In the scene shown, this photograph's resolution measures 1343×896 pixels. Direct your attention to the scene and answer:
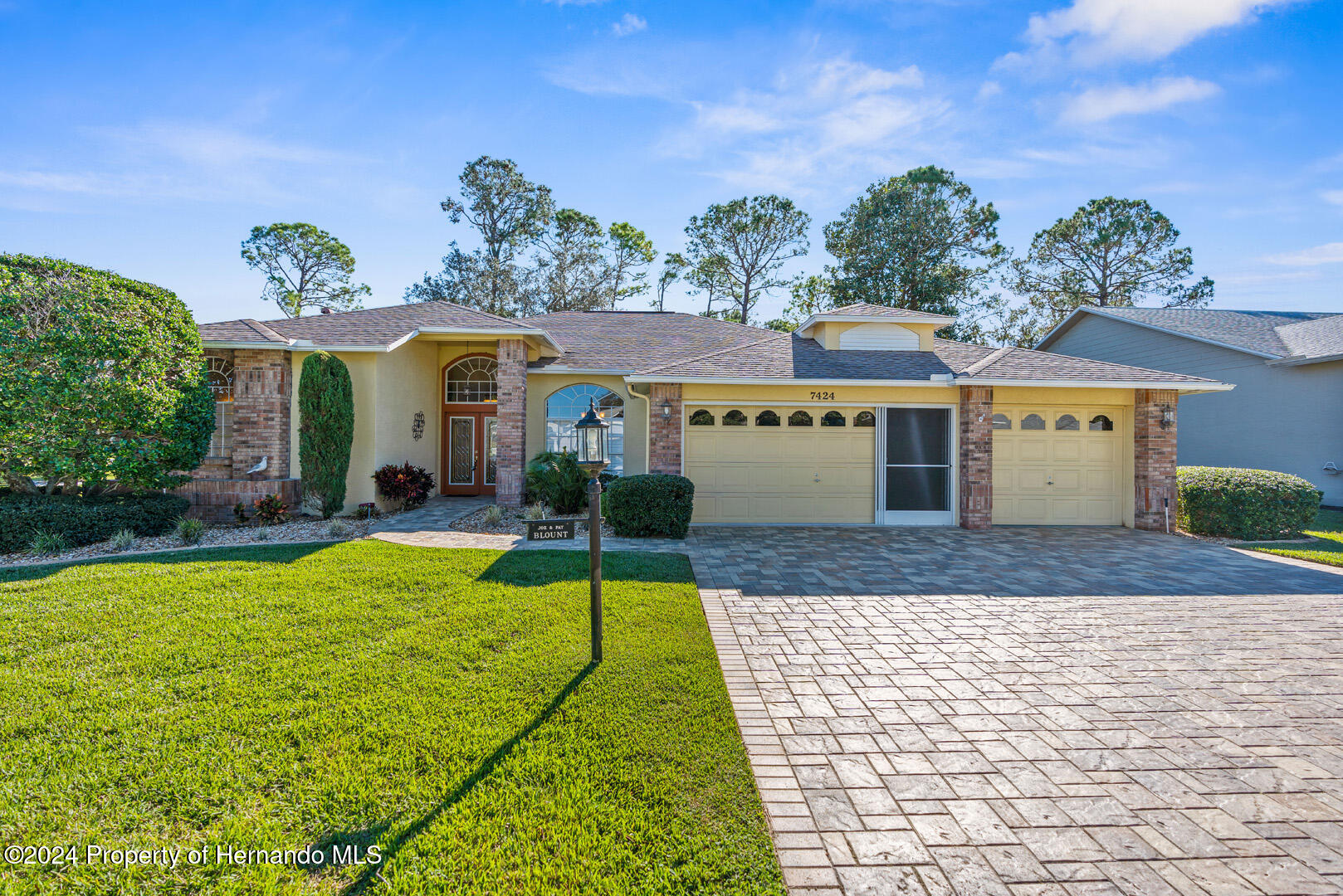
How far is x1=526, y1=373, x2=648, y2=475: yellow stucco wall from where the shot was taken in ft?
42.3

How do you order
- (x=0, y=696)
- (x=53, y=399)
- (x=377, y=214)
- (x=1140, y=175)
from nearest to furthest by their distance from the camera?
(x=0, y=696), (x=53, y=399), (x=1140, y=175), (x=377, y=214)

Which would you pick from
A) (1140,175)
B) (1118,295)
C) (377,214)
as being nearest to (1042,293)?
(1118,295)

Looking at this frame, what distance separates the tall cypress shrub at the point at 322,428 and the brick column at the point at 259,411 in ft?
3.08

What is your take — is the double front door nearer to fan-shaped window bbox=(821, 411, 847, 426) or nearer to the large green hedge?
the large green hedge

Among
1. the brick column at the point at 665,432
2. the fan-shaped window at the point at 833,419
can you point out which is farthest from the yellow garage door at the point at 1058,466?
the brick column at the point at 665,432

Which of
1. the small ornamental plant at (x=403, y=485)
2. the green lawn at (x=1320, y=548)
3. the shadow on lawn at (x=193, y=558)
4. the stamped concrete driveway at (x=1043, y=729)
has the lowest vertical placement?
the stamped concrete driveway at (x=1043, y=729)

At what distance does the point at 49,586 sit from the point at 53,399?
356cm

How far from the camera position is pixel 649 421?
10.2 m

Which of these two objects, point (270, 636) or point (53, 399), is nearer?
point (270, 636)

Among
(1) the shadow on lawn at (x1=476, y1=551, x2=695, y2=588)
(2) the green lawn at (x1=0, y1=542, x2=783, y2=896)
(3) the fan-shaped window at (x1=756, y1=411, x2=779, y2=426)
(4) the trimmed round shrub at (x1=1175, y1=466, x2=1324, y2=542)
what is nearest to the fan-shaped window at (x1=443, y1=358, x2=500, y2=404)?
(3) the fan-shaped window at (x1=756, y1=411, x2=779, y2=426)

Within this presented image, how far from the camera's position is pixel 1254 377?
1434 centimetres

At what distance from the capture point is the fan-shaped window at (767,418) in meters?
10.7

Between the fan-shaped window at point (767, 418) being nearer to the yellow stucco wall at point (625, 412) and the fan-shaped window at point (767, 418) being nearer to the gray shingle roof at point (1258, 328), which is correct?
the yellow stucco wall at point (625, 412)

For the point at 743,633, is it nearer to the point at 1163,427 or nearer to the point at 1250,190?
the point at 1163,427
